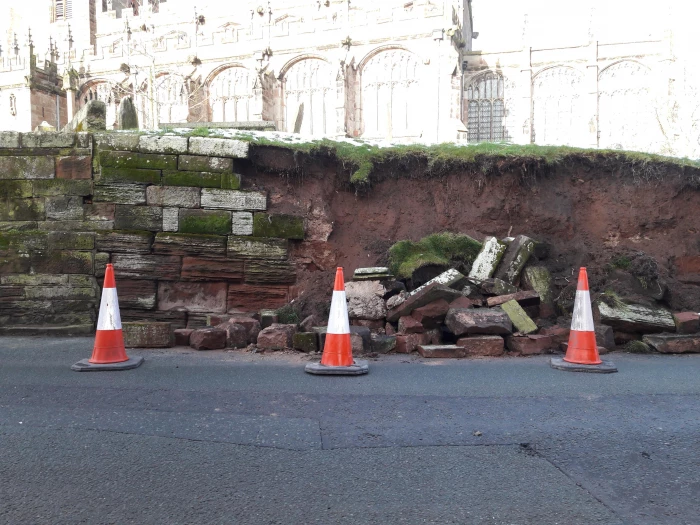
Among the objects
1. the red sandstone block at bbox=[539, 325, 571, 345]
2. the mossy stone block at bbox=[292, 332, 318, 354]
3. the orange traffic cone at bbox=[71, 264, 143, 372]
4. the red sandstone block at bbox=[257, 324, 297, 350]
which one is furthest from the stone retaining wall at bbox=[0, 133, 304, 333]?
the red sandstone block at bbox=[539, 325, 571, 345]

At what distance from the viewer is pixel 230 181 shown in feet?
24.1

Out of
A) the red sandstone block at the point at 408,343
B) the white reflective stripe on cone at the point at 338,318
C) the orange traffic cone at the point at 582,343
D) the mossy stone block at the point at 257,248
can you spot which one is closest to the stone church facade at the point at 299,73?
the mossy stone block at the point at 257,248

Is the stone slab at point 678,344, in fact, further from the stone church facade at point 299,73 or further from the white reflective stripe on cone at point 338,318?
the stone church facade at point 299,73

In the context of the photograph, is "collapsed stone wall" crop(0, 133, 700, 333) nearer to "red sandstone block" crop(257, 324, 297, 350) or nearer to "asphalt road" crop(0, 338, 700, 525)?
"red sandstone block" crop(257, 324, 297, 350)

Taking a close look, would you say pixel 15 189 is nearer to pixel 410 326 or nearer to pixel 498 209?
pixel 410 326

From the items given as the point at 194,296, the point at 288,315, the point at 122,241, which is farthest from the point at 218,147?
the point at 288,315

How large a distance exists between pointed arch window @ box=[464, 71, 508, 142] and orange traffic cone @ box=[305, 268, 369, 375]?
109 feet

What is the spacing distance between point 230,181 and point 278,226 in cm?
88

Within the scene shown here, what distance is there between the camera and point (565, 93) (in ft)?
116

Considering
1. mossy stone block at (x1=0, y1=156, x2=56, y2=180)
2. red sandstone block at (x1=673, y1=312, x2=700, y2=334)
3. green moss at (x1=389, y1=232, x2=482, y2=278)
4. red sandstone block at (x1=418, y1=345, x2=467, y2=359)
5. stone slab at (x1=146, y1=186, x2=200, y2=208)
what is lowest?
red sandstone block at (x1=418, y1=345, x2=467, y2=359)

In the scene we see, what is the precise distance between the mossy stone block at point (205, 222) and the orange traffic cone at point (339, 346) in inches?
105

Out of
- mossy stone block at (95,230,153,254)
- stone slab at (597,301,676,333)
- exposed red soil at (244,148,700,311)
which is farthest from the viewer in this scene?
exposed red soil at (244,148,700,311)

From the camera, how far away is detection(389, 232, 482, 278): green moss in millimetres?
7176

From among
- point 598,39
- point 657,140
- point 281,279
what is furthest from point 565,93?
point 281,279
